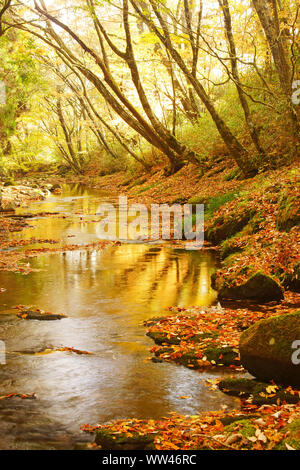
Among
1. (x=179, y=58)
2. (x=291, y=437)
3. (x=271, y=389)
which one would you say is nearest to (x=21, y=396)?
(x=271, y=389)

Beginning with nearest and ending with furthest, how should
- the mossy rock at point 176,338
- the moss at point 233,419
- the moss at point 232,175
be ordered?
the moss at point 233,419 < the mossy rock at point 176,338 < the moss at point 232,175

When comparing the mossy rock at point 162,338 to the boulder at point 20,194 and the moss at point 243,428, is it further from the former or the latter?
the boulder at point 20,194

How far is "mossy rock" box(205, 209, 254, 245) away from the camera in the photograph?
11.5 meters

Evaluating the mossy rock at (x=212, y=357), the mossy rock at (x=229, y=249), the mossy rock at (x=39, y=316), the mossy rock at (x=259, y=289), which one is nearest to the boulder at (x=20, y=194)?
the mossy rock at (x=229, y=249)

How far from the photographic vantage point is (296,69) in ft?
43.9

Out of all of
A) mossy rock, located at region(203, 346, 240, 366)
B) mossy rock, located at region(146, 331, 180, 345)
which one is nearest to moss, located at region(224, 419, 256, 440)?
mossy rock, located at region(203, 346, 240, 366)

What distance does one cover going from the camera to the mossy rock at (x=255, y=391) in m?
4.11

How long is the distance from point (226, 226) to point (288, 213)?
3022 mm

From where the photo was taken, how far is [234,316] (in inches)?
261

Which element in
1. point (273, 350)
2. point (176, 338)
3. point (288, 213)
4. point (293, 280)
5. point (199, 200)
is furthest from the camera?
point (199, 200)

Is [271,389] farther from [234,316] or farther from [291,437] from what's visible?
[234,316]

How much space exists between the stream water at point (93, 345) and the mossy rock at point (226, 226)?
969mm

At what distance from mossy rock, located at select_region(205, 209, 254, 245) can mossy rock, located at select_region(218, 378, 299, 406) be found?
286 inches

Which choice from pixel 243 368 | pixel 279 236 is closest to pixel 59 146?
pixel 279 236
